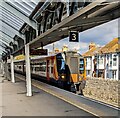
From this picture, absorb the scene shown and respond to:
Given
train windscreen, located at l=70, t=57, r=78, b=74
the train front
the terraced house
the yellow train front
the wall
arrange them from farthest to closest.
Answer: the terraced house → train windscreen, located at l=70, t=57, r=78, b=74 → the train front → the yellow train front → the wall

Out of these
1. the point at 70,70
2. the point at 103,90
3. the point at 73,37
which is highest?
the point at 73,37

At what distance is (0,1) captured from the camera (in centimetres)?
990

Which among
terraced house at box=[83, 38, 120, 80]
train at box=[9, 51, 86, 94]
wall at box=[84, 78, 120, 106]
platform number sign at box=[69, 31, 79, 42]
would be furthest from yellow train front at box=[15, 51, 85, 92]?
terraced house at box=[83, 38, 120, 80]

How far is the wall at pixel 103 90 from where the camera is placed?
17334mm

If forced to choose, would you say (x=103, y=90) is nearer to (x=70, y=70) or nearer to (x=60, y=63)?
(x=70, y=70)

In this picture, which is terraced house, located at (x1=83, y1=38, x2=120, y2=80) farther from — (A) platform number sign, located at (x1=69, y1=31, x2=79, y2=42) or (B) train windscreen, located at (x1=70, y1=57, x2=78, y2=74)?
(A) platform number sign, located at (x1=69, y1=31, x2=79, y2=42)

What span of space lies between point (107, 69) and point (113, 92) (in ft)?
67.5

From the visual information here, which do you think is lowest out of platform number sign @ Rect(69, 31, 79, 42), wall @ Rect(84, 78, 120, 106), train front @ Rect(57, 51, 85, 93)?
wall @ Rect(84, 78, 120, 106)

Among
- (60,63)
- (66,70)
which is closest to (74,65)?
(66,70)

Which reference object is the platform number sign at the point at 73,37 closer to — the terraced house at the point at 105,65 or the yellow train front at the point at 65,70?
the yellow train front at the point at 65,70

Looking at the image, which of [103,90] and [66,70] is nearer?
[66,70]

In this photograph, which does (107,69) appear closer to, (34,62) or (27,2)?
(34,62)

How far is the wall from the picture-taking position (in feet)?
56.9

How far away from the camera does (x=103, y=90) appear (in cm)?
2011
